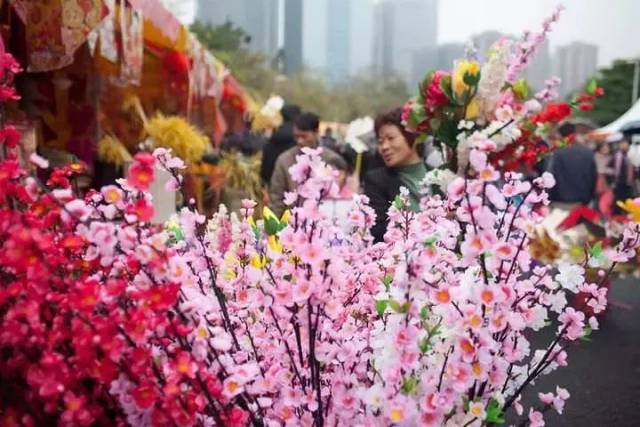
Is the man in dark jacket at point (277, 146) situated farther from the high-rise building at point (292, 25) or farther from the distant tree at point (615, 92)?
the distant tree at point (615, 92)

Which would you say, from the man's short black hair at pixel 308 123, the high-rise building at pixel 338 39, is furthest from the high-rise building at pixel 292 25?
the man's short black hair at pixel 308 123

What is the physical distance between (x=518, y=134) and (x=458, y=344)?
2155 mm

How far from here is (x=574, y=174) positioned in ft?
26.9

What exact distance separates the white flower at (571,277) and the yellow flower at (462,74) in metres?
1.80

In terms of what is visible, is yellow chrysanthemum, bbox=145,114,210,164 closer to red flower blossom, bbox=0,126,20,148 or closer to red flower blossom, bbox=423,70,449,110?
red flower blossom, bbox=423,70,449,110

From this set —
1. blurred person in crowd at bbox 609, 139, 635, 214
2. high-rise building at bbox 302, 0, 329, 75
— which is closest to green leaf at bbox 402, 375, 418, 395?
blurred person in crowd at bbox 609, 139, 635, 214

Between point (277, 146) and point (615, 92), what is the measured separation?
45428mm

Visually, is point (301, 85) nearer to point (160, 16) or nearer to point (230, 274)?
point (160, 16)

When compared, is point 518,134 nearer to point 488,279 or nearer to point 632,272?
point 488,279

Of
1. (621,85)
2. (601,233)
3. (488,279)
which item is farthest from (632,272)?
(621,85)

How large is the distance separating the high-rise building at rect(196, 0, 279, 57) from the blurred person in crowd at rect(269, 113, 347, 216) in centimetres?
3570

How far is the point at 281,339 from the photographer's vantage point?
56.4 inches

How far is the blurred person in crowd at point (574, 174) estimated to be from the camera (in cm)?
821

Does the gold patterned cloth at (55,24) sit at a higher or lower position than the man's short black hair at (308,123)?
higher
